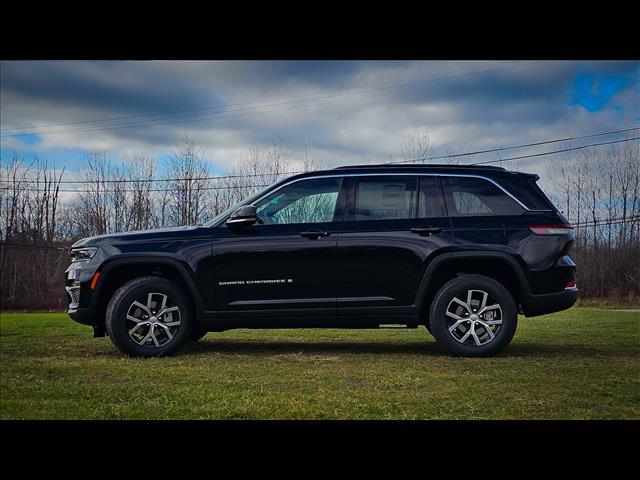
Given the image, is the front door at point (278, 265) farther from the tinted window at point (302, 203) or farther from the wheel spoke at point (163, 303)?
the wheel spoke at point (163, 303)

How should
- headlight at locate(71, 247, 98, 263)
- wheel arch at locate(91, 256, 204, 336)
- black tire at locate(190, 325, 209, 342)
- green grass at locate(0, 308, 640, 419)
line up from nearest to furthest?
green grass at locate(0, 308, 640, 419)
wheel arch at locate(91, 256, 204, 336)
headlight at locate(71, 247, 98, 263)
black tire at locate(190, 325, 209, 342)

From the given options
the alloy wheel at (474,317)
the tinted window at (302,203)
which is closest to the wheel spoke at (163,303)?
the tinted window at (302,203)

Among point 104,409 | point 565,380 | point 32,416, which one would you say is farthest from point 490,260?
point 32,416

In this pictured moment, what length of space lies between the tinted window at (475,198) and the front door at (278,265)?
1.10 m

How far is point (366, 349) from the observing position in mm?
6297

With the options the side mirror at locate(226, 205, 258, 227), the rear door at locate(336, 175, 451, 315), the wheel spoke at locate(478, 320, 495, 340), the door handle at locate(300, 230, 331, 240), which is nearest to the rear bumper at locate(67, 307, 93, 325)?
the side mirror at locate(226, 205, 258, 227)

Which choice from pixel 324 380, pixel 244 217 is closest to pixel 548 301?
pixel 324 380

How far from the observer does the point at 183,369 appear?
16.6 feet

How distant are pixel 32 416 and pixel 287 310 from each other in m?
2.51

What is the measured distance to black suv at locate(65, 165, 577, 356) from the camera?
5.64m

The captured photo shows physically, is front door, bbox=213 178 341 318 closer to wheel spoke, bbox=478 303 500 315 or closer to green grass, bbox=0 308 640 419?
green grass, bbox=0 308 640 419

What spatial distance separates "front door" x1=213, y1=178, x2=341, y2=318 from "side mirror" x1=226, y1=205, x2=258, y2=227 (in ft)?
0.26

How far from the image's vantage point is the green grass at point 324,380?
12.1 ft

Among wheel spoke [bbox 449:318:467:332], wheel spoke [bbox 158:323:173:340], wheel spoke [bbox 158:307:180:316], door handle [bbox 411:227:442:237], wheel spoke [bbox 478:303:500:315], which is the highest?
door handle [bbox 411:227:442:237]
